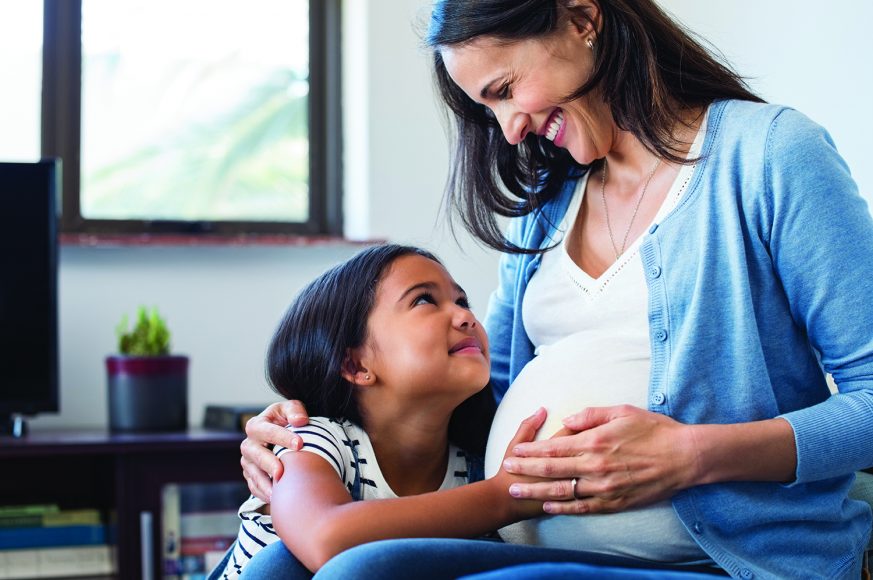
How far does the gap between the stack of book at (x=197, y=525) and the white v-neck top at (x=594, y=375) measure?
1258mm

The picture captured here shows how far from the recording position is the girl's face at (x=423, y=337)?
1301mm

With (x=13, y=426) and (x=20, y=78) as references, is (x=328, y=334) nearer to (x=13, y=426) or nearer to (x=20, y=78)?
(x=13, y=426)

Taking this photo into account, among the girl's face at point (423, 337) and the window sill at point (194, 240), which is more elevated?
the window sill at point (194, 240)

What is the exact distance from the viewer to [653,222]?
4.06 feet

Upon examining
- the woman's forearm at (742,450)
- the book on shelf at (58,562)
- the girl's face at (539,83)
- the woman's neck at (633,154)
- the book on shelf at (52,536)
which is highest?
the girl's face at (539,83)

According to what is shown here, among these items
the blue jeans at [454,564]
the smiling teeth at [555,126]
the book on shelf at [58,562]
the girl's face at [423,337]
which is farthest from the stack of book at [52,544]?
the smiling teeth at [555,126]

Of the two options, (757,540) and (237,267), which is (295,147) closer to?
(237,267)

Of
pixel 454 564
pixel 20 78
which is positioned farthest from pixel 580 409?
pixel 20 78

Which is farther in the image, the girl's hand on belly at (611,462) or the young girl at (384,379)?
the young girl at (384,379)

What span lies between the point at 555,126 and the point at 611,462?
0.47m

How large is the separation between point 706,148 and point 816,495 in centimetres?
41

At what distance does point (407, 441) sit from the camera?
1362 millimetres

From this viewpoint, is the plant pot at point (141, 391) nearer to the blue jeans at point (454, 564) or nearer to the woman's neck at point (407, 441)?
the woman's neck at point (407, 441)

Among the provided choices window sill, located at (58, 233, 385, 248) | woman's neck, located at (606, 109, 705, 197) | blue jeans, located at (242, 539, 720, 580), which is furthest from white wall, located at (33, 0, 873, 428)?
blue jeans, located at (242, 539, 720, 580)
